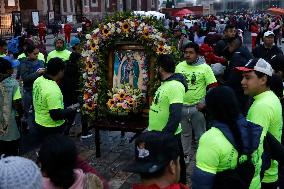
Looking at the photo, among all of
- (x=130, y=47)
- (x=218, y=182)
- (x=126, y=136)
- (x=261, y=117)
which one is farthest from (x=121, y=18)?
(x=218, y=182)

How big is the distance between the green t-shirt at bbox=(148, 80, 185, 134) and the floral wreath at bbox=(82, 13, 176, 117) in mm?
1418

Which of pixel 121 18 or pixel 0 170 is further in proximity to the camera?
pixel 121 18

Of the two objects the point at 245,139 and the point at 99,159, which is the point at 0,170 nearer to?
the point at 245,139

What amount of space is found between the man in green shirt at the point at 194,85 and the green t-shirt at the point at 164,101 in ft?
3.82

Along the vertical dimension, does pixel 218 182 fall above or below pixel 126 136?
above

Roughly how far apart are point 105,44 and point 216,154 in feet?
15.0

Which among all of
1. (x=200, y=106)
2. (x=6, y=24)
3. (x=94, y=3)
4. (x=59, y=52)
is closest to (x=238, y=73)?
(x=200, y=106)

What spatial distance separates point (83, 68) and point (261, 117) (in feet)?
14.2

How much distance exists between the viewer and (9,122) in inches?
240

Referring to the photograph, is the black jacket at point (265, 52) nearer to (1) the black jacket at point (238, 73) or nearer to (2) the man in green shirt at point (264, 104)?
(1) the black jacket at point (238, 73)

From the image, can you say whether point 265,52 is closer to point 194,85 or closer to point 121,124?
point 194,85

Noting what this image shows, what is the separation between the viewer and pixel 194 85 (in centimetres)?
690

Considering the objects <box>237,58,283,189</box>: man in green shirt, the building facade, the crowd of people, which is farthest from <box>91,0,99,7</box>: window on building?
<box>237,58,283,189</box>: man in green shirt

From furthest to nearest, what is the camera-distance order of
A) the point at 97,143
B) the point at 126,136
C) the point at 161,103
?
1. the point at 126,136
2. the point at 97,143
3. the point at 161,103
